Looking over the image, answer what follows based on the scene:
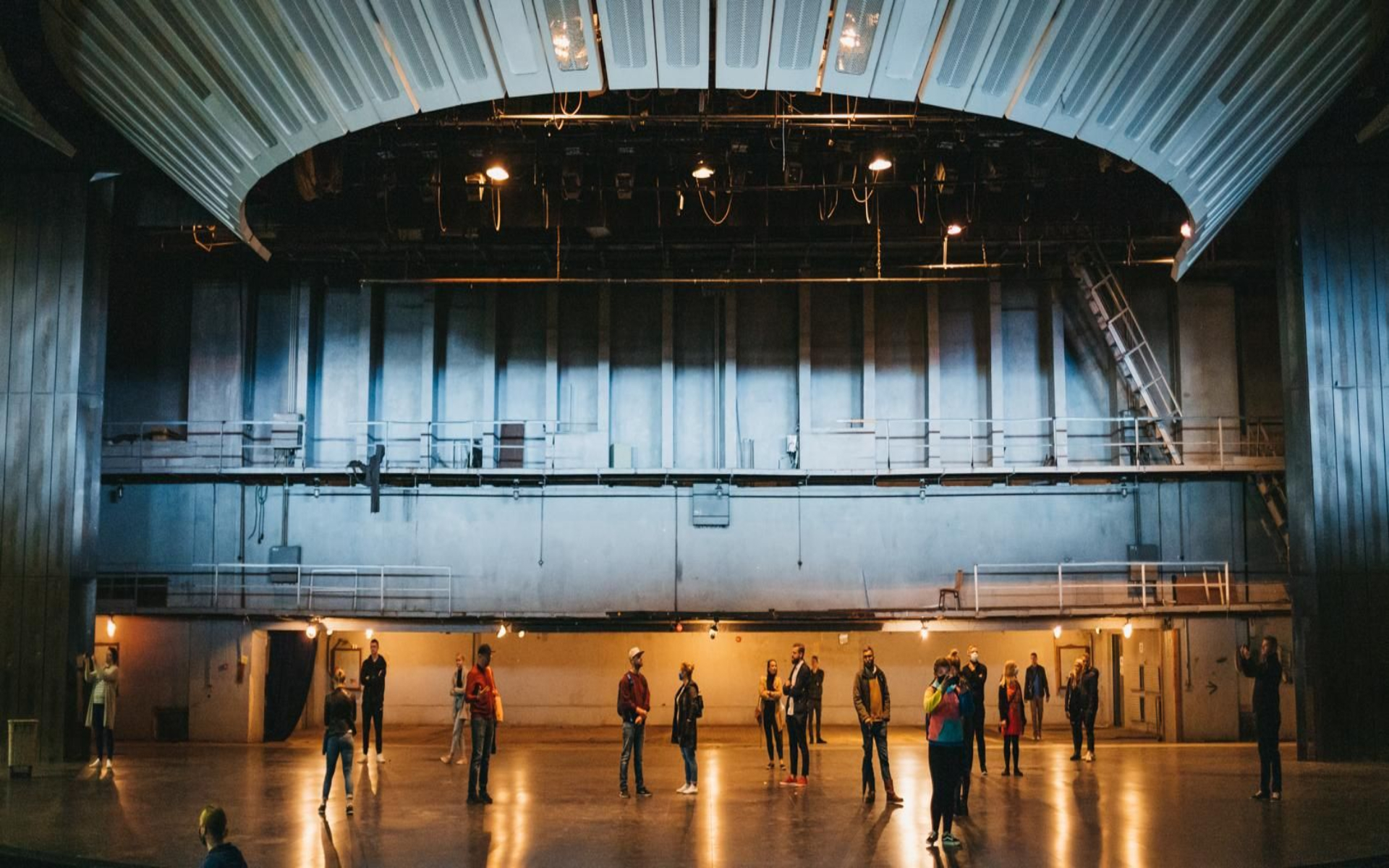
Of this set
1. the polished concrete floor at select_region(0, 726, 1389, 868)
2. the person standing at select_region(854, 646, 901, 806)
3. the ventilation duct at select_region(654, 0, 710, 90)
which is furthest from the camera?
the person standing at select_region(854, 646, 901, 806)

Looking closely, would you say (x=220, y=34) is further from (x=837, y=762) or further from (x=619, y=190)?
(x=837, y=762)

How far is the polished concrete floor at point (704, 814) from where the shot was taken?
1016 cm

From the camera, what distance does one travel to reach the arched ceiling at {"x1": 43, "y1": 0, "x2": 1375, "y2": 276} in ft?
36.2

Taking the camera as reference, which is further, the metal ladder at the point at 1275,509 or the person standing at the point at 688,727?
the metal ladder at the point at 1275,509

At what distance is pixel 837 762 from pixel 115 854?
10300 millimetres

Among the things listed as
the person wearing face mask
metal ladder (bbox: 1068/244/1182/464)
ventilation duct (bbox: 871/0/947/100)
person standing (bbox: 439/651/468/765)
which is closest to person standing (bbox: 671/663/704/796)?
person standing (bbox: 439/651/468/765)

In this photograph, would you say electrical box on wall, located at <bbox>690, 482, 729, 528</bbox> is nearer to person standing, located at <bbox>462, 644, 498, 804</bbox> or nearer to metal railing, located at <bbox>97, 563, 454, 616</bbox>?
metal railing, located at <bbox>97, 563, 454, 616</bbox>

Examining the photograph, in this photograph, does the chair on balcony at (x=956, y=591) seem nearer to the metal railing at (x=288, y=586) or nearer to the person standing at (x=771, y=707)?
the person standing at (x=771, y=707)

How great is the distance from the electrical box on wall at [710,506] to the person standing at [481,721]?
34.6 feet

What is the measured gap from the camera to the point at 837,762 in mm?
17188

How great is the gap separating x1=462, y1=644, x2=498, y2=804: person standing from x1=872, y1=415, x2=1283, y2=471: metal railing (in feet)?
39.3

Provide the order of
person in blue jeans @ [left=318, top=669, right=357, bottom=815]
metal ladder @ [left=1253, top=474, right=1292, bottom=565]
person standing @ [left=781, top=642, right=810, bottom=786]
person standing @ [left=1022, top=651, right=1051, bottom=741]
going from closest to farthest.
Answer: person in blue jeans @ [left=318, top=669, right=357, bottom=815], person standing @ [left=781, top=642, right=810, bottom=786], person standing @ [left=1022, top=651, right=1051, bottom=741], metal ladder @ [left=1253, top=474, right=1292, bottom=565]

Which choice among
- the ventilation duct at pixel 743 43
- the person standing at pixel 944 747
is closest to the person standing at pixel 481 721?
the person standing at pixel 944 747

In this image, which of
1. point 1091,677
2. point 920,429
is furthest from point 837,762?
point 920,429
